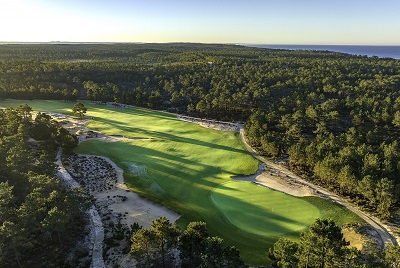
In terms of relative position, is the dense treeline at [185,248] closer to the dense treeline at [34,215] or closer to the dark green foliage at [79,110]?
the dense treeline at [34,215]

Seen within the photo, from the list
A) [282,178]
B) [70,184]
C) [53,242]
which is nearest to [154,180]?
[70,184]

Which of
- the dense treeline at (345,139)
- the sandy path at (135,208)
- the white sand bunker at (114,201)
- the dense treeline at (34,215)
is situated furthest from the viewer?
the dense treeline at (345,139)

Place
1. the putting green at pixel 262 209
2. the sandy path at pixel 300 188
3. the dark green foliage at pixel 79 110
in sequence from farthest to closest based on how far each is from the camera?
the dark green foliage at pixel 79 110, the putting green at pixel 262 209, the sandy path at pixel 300 188

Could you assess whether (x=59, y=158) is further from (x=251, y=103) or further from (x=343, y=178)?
(x=251, y=103)

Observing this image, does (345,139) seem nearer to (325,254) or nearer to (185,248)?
(325,254)

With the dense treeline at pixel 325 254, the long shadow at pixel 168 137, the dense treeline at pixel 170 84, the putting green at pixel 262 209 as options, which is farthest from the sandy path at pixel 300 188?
the dense treeline at pixel 170 84

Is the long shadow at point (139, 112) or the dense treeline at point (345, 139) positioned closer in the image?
the dense treeline at point (345, 139)

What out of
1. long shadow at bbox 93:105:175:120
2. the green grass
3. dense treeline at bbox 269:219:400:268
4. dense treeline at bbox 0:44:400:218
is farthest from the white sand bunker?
long shadow at bbox 93:105:175:120
